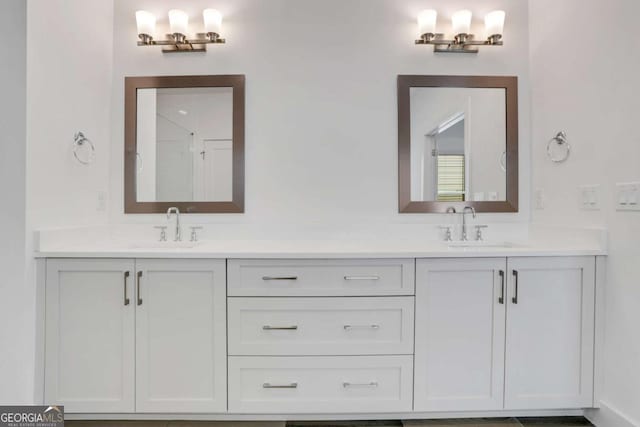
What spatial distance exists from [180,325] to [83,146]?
116cm

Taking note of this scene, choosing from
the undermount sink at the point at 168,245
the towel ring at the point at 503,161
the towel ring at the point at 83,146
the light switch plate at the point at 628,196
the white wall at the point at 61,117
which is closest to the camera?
the light switch plate at the point at 628,196

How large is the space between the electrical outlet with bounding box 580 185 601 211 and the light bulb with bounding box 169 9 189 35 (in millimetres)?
2371

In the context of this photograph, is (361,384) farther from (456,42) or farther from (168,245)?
(456,42)

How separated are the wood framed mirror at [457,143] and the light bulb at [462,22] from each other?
10.3 inches

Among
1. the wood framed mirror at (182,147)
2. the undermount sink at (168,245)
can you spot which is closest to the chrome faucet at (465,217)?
the wood framed mirror at (182,147)

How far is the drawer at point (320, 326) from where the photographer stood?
154 cm

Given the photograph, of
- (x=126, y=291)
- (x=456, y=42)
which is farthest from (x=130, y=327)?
(x=456, y=42)

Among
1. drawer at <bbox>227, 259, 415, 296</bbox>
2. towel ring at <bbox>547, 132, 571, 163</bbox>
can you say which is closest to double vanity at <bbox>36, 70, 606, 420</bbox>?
drawer at <bbox>227, 259, 415, 296</bbox>

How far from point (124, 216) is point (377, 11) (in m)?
2.00

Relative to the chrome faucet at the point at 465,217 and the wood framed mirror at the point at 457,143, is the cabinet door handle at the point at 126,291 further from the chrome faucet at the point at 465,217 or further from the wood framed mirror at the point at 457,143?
the chrome faucet at the point at 465,217

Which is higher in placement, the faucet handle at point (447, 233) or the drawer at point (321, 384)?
the faucet handle at point (447, 233)

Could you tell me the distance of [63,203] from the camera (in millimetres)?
1715

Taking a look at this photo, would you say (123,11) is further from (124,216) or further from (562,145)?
(562,145)

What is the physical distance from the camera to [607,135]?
5.09ft
